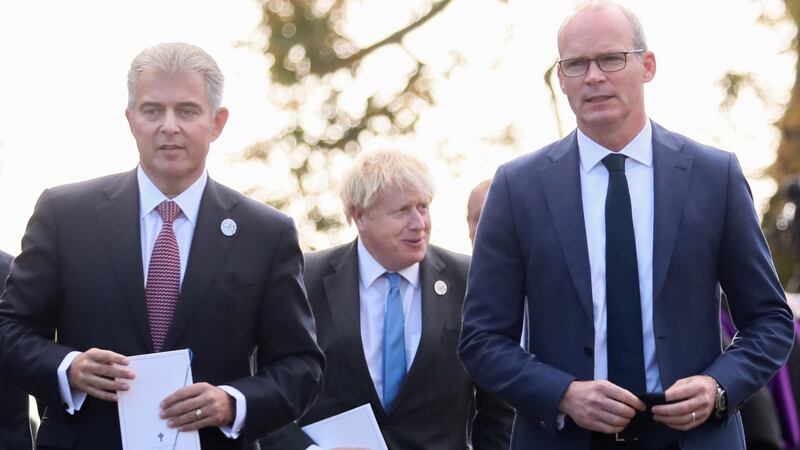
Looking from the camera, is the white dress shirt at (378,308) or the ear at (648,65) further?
the white dress shirt at (378,308)

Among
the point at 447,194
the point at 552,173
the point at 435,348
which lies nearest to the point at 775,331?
the point at 552,173

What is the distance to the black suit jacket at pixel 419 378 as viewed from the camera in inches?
264

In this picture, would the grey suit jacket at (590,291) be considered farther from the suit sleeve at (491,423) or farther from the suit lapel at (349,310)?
the suit sleeve at (491,423)

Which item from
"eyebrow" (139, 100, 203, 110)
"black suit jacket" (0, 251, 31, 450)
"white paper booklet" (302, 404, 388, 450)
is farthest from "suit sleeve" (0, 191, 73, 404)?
"white paper booklet" (302, 404, 388, 450)

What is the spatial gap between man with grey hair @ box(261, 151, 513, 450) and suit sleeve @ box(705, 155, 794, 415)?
5.34ft

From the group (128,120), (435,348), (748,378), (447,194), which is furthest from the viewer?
(447,194)

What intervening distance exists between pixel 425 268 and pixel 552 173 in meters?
1.53

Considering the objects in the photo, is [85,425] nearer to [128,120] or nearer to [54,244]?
[54,244]

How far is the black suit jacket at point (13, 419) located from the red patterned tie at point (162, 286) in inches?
53.4

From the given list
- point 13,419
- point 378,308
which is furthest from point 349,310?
point 13,419

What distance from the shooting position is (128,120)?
18.6 feet

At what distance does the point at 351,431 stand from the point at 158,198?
133 cm

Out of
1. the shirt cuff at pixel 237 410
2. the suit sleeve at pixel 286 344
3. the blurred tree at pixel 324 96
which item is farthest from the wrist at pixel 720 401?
the blurred tree at pixel 324 96

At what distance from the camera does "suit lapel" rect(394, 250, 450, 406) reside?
264 inches
